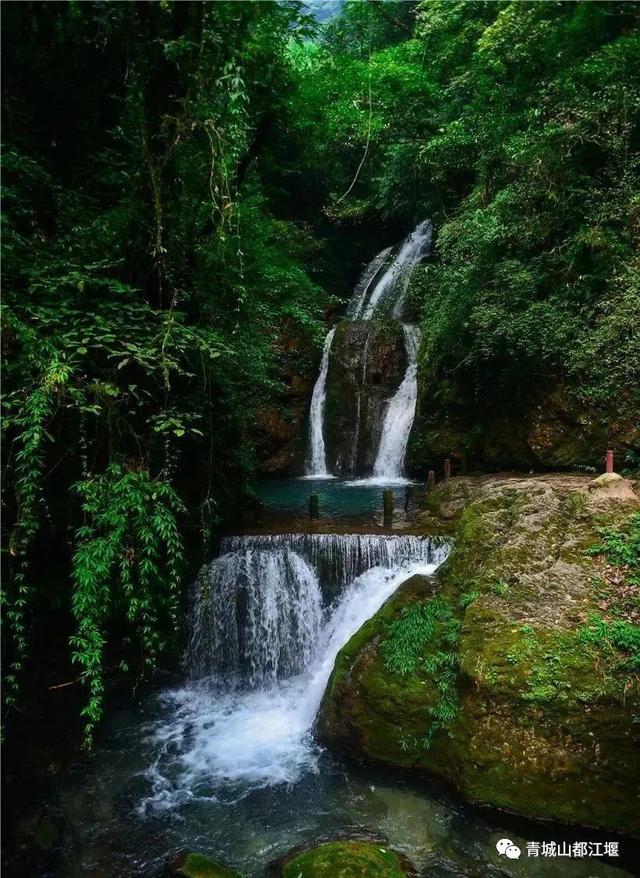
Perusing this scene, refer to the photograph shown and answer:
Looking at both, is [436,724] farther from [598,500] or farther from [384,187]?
[384,187]

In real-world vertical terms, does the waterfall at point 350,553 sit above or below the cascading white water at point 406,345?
below

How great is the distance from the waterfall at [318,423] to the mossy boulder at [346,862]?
11.2m

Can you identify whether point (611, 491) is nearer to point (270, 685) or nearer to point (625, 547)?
point (625, 547)

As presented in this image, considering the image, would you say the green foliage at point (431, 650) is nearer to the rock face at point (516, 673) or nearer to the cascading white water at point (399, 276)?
the rock face at point (516, 673)

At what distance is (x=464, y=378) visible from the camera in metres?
13.4

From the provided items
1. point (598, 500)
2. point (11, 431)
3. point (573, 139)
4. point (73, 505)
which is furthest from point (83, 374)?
point (573, 139)

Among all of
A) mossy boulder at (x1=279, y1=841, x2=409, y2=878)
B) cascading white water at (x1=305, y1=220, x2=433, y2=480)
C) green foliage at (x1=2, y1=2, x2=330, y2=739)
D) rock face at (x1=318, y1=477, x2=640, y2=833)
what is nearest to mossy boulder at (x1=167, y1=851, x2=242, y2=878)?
mossy boulder at (x1=279, y1=841, x2=409, y2=878)

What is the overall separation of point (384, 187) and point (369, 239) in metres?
4.36

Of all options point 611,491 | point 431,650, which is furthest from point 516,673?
point 611,491

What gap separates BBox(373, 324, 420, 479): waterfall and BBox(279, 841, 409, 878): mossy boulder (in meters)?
10.5

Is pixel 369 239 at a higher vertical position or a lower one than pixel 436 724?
higher

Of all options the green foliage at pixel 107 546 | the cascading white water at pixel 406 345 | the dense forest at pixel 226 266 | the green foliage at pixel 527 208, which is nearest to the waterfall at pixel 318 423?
the cascading white water at pixel 406 345

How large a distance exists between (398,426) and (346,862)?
38.3 feet

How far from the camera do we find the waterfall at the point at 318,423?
15.9 metres
